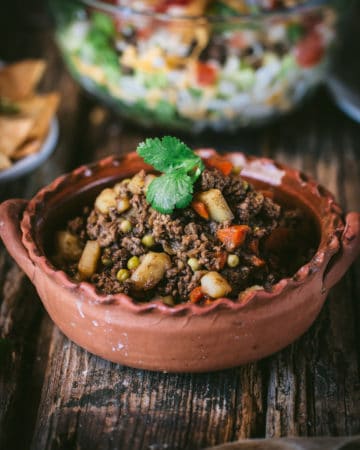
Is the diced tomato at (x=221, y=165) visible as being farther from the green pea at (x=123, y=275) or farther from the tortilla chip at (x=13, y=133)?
the tortilla chip at (x=13, y=133)

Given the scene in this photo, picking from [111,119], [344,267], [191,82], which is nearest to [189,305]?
[344,267]

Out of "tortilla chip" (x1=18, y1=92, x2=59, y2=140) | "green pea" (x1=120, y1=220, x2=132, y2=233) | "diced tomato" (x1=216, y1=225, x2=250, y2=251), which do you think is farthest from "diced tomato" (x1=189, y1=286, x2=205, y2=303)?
"tortilla chip" (x1=18, y1=92, x2=59, y2=140)

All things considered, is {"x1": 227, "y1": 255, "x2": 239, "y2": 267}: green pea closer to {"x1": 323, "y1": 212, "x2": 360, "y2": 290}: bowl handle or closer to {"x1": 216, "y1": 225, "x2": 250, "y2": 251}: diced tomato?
{"x1": 216, "y1": 225, "x2": 250, "y2": 251}: diced tomato

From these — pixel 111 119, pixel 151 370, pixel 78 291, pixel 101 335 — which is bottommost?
pixel 111 119

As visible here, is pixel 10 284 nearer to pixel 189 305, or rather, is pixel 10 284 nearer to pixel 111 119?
pixel 189 305

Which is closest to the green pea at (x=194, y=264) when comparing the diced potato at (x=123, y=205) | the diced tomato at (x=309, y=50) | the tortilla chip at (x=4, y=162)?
the diced potato at (x=123, y=205)

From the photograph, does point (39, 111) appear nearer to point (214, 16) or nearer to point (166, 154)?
point (214, 16)
